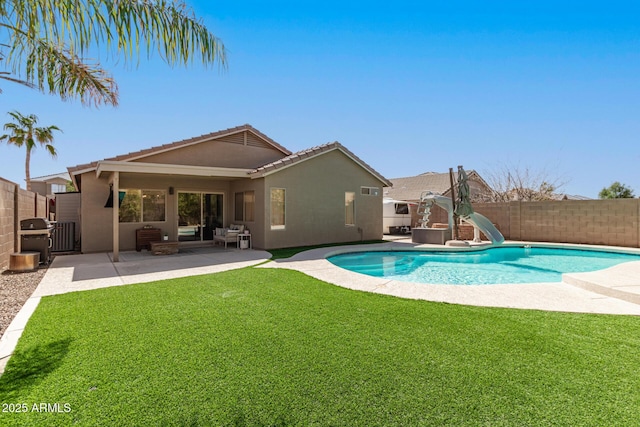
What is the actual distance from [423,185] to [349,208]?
55.7 ft

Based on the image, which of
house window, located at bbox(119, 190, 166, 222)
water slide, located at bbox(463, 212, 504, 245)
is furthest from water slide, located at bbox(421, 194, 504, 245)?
house window, located at bbox(119, 190, 166, 222)

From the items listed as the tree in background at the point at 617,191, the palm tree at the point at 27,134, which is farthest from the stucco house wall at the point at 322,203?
the tree in background at the point at 617,191

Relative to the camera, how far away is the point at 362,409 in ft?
9.52

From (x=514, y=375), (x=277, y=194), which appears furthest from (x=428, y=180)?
(x=514, y=375)

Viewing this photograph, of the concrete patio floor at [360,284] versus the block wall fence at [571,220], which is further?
the block wall fence at [571,220]

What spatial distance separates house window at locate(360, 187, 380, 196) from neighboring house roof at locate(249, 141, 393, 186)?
0.62 meters

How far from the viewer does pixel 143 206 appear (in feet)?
47.4

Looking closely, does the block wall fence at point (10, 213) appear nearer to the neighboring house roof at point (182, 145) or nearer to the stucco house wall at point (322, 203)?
the neighboring house roof at point (182, 145)

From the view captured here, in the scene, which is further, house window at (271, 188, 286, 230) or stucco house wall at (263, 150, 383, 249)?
stucco house wall at (263, 150, 383, 249)

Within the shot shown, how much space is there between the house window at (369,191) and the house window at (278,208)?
5.13m

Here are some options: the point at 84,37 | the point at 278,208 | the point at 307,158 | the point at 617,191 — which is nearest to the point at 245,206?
the point at 278,208

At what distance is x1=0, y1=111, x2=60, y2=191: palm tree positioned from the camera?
2645cm

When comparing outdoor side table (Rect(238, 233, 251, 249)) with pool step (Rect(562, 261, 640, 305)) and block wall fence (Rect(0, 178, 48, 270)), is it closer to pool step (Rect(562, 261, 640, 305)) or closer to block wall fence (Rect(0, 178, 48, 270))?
block wall fence (Rect(0, 178, 48, 270))

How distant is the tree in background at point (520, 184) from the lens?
93.8ft
